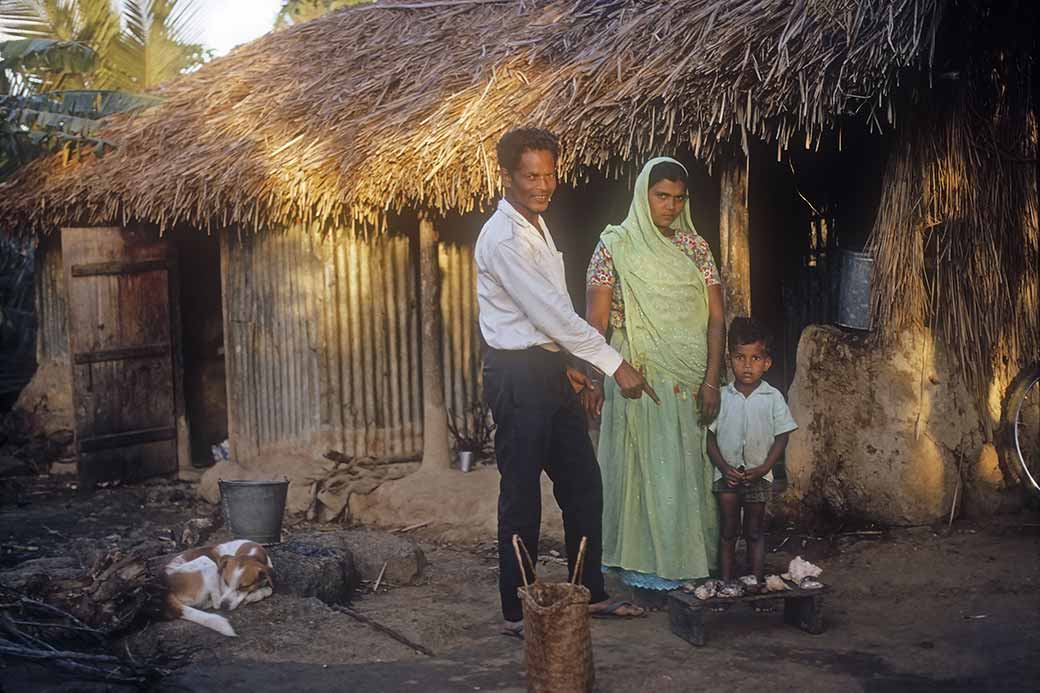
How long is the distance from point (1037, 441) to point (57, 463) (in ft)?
24.4

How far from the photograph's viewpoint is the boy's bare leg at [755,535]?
16.0 feet

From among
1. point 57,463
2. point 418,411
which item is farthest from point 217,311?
point 418,411

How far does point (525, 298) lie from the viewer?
4441 millimetres

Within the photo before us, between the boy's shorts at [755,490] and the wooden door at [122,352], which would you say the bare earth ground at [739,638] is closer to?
the boy's shorts at [755,490]

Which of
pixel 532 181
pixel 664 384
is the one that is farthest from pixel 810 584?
pixel 532 181

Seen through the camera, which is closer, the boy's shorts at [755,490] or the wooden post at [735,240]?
the boy's shorts at [755,490]

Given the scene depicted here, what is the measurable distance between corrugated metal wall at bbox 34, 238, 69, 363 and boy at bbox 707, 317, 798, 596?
23.1ft

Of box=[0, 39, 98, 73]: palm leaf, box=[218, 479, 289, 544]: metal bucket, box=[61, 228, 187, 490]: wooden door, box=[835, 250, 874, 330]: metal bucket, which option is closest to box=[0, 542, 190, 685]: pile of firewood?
box=[218, 479, 289, 544]: metal bucket

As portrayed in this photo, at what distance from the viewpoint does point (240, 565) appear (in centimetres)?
510

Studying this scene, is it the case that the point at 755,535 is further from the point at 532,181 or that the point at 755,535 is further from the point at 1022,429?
the point at 1022,429

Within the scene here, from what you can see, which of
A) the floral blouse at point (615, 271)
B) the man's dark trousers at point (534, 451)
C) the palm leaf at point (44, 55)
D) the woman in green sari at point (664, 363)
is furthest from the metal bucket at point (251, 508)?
the palm leaf at point (44, 55)

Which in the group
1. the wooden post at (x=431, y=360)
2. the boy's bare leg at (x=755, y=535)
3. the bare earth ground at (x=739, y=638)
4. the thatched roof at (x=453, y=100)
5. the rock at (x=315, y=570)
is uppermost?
the thatched roof at (x=453, y=100)

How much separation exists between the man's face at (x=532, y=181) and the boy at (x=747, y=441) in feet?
3.09

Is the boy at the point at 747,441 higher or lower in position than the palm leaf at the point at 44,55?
lower
